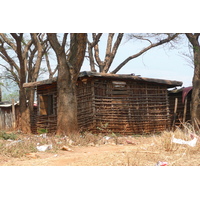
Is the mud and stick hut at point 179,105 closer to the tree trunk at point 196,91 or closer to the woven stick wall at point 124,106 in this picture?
the woven stick wall at point 124,106

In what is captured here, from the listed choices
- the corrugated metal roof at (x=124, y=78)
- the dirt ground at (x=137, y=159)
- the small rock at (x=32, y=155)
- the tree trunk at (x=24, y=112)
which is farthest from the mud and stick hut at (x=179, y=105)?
the small rock at (x=32, y=155)

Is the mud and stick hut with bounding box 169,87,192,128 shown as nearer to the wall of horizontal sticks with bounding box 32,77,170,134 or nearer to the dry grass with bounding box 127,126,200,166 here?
the wall of horizontal sticks with bounding box 32,77,170,134

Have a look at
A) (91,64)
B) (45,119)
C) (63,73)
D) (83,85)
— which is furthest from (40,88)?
(63,73)

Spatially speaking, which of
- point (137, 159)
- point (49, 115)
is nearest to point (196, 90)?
point (49, 115)

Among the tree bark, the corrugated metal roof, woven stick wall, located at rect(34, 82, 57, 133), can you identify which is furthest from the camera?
woven stick wall, located at rect(34, 82, 57, 133)

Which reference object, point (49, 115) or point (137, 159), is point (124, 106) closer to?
point (49, 115)

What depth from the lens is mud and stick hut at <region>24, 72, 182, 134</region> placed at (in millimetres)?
11547

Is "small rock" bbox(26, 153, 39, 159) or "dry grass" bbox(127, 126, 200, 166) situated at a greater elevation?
"dry grass" bbox(127, 126, 200, 166)

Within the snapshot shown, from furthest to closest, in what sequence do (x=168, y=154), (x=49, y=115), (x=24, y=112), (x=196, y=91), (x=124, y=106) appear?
(x=24, y=112) → (x=49, y=115) → (x=124, y=106) → (x=196, y=91) → (x=168, y=154)

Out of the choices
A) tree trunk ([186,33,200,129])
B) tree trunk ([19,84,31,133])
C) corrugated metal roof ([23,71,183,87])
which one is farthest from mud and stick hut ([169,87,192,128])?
tree trunk ([19,84,31,133])

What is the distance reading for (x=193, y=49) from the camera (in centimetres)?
1220

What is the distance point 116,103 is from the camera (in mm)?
12195

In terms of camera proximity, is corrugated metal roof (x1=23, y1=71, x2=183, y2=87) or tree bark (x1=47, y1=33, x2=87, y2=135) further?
corrugated metal roof (x1=23, y1=71, x2=183, y2=87)

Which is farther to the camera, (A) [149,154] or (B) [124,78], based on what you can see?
(B) [124,78]
